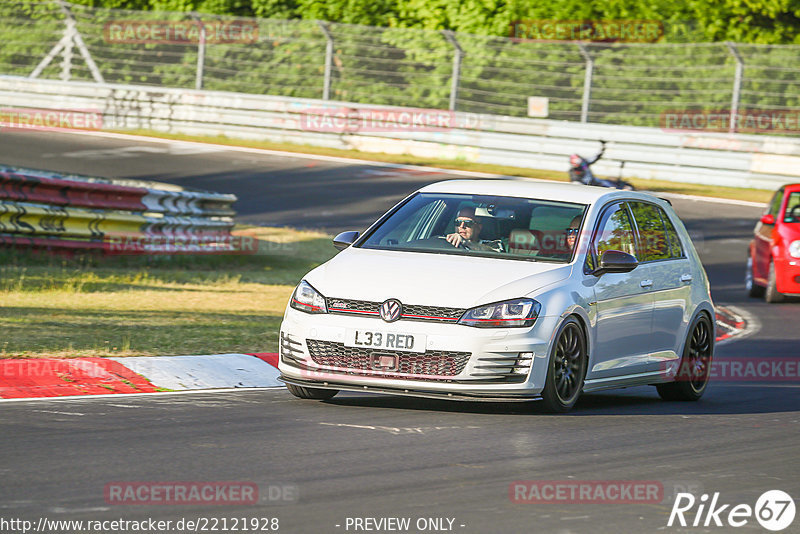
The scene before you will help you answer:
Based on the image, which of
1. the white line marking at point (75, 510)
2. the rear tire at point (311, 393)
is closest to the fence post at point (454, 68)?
the rear tire at point (311, 393)

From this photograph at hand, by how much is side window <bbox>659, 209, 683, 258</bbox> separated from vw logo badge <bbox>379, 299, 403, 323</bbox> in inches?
114

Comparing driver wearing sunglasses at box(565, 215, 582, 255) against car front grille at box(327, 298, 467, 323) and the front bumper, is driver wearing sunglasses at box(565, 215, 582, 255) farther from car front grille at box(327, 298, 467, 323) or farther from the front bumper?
car front grille at box(327, 298, 467, 323)

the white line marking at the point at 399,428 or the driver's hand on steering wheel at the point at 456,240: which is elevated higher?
the driver's hand on steering wheel at the point at 456,240

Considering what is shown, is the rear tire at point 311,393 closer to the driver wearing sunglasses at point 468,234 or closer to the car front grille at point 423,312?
the car front grille at point 423,312

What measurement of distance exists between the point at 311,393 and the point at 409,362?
1079 millimetres

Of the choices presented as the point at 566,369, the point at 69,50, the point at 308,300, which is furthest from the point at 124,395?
the point at 69,50

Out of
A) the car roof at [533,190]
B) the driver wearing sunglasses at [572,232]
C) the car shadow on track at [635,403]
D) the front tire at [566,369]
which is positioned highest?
the car roof at [533,190]

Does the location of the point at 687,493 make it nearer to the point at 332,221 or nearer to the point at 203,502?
the point at 203,502

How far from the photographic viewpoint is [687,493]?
667 centimetres

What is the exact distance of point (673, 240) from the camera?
34.7 ft

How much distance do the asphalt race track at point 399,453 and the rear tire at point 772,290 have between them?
21.2ft

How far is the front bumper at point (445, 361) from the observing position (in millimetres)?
8359

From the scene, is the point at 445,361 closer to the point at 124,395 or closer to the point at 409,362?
the point at 409,362

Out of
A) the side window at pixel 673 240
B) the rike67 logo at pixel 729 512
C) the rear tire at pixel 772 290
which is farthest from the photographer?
the rear tire at pixel 772 290
